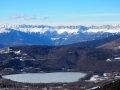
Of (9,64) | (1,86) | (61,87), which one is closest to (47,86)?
(61,87)

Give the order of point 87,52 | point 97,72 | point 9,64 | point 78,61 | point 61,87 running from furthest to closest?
point 87,52, point 78,61, point 9,64, point 97,72, point 61,87

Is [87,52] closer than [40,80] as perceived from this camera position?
No

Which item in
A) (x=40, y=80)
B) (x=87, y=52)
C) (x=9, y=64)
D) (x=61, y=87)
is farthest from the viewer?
(x=87, y=52)

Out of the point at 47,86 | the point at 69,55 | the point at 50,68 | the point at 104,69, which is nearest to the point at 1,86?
the point at 47,86

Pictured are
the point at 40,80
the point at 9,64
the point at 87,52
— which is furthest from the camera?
the point at 87,52

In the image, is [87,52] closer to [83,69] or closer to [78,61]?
[78,61]

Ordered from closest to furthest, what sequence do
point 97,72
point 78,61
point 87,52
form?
point 97,72 < point 78,61 < point 87,52

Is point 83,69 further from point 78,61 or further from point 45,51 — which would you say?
point 45,51

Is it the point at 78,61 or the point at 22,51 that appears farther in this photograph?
the point at 22,51
